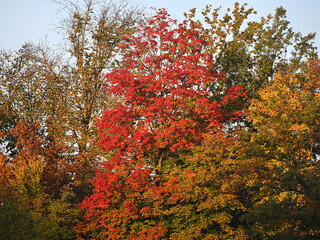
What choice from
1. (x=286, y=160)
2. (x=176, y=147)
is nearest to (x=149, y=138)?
(x=176, y=147)

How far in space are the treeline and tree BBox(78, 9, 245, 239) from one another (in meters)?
0.07

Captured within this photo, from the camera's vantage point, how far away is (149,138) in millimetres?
20422

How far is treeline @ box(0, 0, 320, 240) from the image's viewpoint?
1773 cm

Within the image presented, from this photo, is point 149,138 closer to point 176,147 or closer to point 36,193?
point 176,147

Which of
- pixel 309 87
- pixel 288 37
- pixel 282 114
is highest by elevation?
pixel 288 37

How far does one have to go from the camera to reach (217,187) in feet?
59.9

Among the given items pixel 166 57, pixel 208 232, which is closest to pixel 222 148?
pixel 208 232

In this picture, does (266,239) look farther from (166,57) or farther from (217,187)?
(166,57)

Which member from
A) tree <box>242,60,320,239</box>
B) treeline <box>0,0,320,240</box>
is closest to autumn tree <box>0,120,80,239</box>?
treeline <box>0,0,320,240</box>

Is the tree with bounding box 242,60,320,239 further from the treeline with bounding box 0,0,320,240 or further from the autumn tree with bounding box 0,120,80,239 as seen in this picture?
the autumn tree with bounding box 0,120,80,239

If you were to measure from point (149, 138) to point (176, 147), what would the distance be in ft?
5.03

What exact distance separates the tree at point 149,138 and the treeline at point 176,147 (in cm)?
7

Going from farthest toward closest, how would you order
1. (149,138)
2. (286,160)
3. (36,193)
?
1. (36,193)
2. (149,138)
3. (286,160)

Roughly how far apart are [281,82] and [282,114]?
314cm
